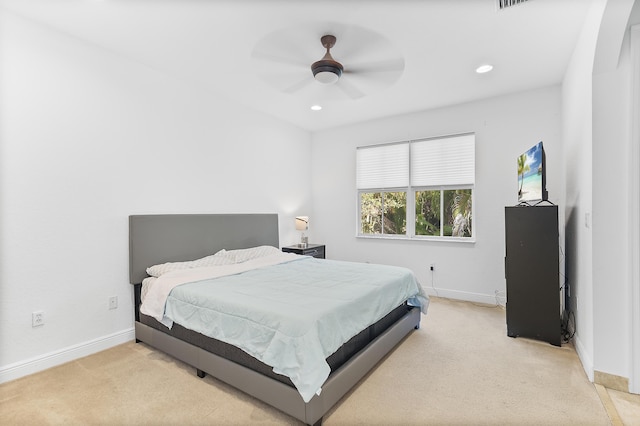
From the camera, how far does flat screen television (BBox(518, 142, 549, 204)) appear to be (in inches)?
111

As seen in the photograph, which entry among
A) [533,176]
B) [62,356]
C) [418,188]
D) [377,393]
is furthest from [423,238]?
[62,356]

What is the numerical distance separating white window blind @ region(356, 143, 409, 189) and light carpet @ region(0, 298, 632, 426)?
8.78 ft

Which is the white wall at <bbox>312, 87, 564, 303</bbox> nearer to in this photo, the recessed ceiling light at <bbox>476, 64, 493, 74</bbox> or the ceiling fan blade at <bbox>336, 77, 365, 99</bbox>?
the recessed ceiling light at <bbox>476, 64, 493, 74</bbox>

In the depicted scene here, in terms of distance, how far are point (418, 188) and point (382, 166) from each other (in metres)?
0.67

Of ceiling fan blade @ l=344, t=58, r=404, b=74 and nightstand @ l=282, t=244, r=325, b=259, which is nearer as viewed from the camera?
ceiling fan blade @ l=344, t=58, r=404, b=74

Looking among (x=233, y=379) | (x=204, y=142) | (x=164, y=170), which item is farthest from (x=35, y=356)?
(x=204, y=142)

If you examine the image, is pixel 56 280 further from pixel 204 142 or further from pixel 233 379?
pixel 204 142

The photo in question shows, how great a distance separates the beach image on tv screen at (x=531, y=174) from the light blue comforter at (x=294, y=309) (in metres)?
1.43

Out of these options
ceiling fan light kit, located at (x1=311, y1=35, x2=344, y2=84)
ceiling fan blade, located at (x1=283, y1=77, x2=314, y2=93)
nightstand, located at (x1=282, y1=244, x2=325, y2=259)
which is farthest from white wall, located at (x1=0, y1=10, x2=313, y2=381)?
ceiling fan light kit, located at (x1=311, y1=35, x2=344, y2=84)

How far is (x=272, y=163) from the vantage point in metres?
4.89

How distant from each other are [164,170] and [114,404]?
7.22 feet

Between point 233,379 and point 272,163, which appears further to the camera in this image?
point 272,163

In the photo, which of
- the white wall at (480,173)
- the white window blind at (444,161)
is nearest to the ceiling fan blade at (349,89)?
the white wall at (480,173)

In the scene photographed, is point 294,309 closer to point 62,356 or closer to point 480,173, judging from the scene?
point 62,356
